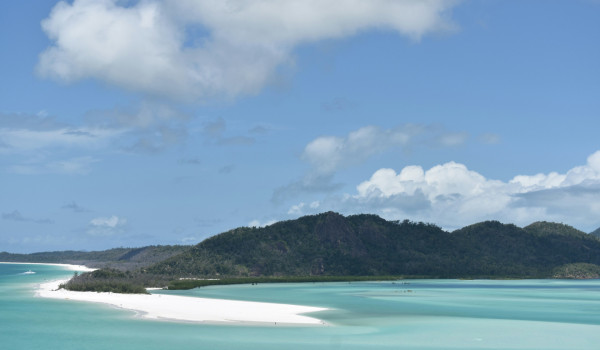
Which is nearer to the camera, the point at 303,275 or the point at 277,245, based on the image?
the point at 303,275

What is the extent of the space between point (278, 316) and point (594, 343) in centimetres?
2531

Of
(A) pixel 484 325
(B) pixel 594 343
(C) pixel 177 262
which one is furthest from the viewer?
(C) pixel 177 262

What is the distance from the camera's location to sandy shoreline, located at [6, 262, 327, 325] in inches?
2094

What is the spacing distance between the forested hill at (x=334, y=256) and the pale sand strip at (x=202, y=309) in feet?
216

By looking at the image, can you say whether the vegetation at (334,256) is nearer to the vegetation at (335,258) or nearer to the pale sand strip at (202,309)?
the vegetation at (335,258)

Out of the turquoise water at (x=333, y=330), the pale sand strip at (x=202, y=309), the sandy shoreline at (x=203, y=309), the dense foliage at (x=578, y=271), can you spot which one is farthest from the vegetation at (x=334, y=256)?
the turquoise water at (x=333, y=330)

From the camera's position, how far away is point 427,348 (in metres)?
40.3

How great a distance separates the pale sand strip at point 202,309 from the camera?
53409mm

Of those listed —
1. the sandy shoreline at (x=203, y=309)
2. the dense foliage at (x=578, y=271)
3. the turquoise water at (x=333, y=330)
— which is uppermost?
the dense foliage at (x=578, y=271)

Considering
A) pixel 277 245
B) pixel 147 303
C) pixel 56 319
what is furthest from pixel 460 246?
pixel 56 319

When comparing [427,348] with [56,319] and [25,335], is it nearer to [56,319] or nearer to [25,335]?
[25,335]

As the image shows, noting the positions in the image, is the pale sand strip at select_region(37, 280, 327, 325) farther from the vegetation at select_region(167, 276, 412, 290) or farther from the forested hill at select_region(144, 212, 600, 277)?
the forested hill at select_region(144, 212, 600, 277)

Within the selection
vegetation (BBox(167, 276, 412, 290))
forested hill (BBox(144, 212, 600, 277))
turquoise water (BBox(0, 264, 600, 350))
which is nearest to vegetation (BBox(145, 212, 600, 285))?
forested hill (BBox(144, 212, 600, 277))

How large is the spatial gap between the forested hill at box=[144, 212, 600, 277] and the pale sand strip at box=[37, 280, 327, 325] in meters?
65.9
